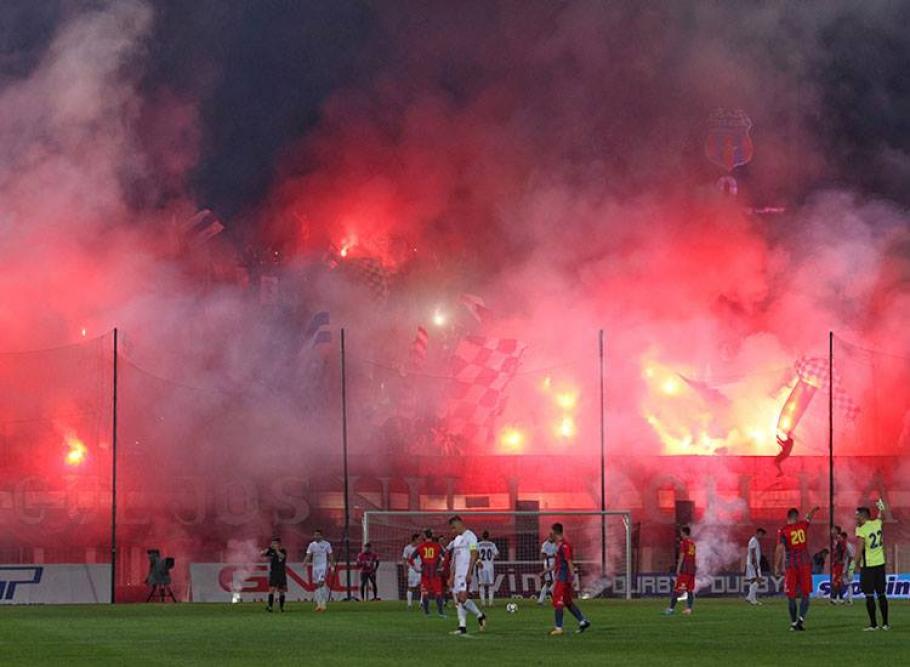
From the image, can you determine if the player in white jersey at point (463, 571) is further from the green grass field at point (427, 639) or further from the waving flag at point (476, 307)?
the waving flag at point (476, 307)

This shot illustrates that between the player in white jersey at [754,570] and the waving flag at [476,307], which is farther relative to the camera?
the waving flag at [476,307]

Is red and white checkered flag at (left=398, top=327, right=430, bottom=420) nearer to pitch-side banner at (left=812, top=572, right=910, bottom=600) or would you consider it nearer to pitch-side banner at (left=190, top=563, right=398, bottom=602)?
pitch-side banner at (left=190, top=563, right=398, bottom=602)

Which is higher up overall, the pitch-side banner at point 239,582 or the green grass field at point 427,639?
the green grass field at point 427,639

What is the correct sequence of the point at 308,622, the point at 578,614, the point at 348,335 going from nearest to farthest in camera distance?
the point at 578,614
the point at 308,622
the point at 348,335

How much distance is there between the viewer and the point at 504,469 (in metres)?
75.9

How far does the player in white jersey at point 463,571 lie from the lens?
2750cm

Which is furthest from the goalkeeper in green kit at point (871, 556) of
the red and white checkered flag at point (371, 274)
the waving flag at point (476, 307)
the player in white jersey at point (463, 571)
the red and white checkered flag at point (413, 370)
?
the red and white checkered flag at point (371, 274)

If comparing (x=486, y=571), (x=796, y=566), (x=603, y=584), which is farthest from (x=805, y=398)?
(x=796, y=566)

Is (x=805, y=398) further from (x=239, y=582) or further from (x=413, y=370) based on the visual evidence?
(x=239, y=582)

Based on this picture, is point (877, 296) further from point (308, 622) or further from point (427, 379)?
point (308, 622)

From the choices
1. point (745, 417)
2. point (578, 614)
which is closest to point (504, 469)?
point (745, 417)

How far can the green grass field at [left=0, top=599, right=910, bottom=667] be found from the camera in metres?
21.7

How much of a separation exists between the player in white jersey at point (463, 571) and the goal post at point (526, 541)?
16590mm

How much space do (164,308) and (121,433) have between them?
9.60 metres
